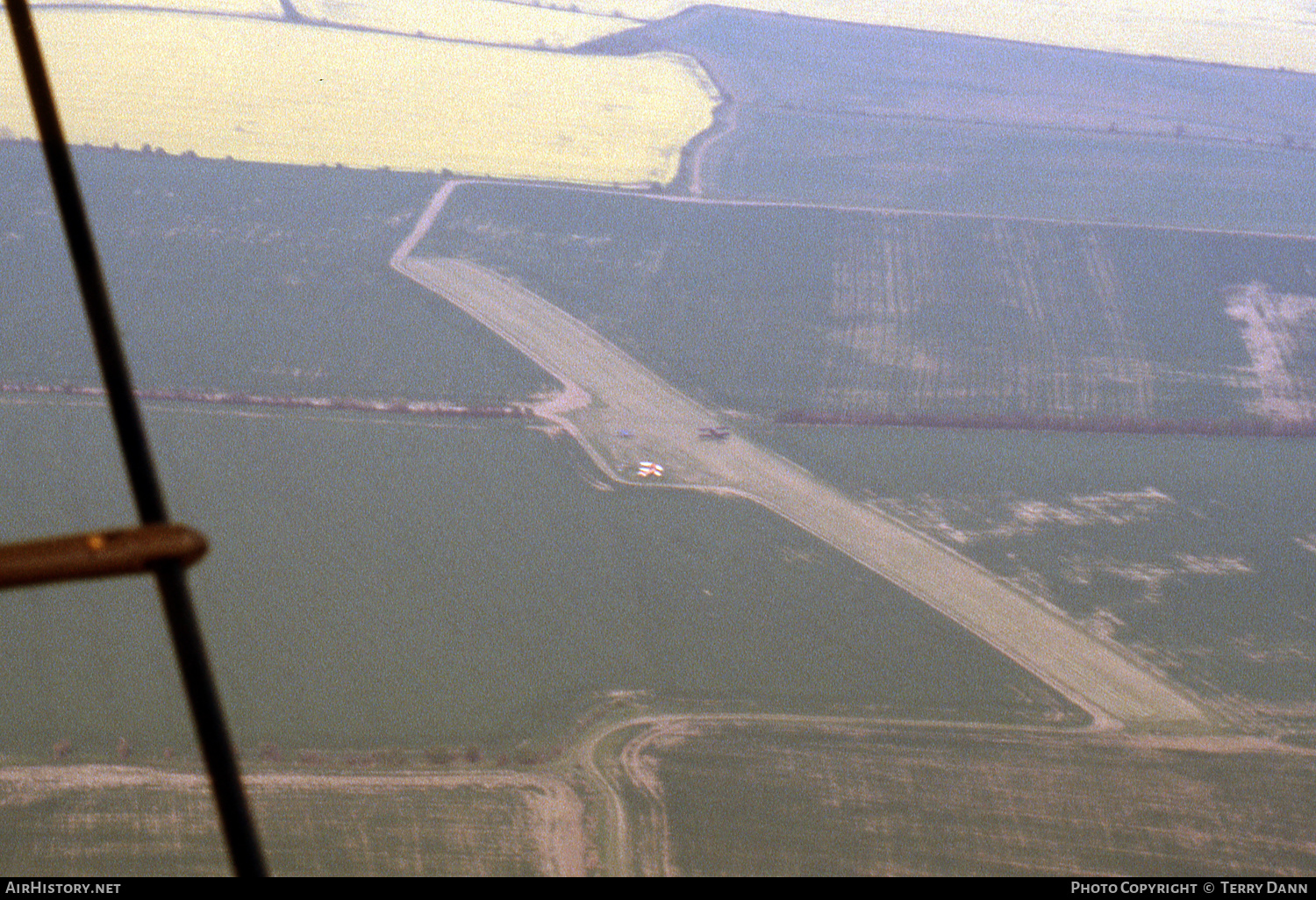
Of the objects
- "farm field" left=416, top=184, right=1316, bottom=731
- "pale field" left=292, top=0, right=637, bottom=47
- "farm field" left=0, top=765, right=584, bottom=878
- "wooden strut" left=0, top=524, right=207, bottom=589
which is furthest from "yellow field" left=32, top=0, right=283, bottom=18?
"wooden strut" left=0, top=524, right=207, bottom=589

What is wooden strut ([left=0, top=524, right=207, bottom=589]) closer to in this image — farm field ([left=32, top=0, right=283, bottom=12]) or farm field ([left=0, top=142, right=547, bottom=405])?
farm field ([left=0, top=142, right=547, bottom=405])

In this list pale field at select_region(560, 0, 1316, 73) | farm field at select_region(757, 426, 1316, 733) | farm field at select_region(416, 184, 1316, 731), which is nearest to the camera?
farm field at select_region(757, 426, 1316, 733)

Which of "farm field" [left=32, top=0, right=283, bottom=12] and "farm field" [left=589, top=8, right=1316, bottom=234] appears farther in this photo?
"farm field" [left=32, top=0, right=283, bottom=12]

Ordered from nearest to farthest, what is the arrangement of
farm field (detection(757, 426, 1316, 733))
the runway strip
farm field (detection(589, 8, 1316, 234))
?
the runway strip, farm field (detection(757, 426, 1316, 733)), farm field (detection(589, 8, 1316, 234))

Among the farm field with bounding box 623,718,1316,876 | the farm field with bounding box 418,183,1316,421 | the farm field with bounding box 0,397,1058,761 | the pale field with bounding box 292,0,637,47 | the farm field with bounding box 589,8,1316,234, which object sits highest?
the pale field with bounding box 292,0,637,47

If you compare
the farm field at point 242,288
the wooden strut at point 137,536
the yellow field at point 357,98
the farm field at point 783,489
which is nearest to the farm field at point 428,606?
the farm field at point 783,489

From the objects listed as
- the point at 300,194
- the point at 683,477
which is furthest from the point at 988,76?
the point at 683,477

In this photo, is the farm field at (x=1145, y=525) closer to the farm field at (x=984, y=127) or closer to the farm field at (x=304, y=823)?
the farm field at (x=304, y=823)
